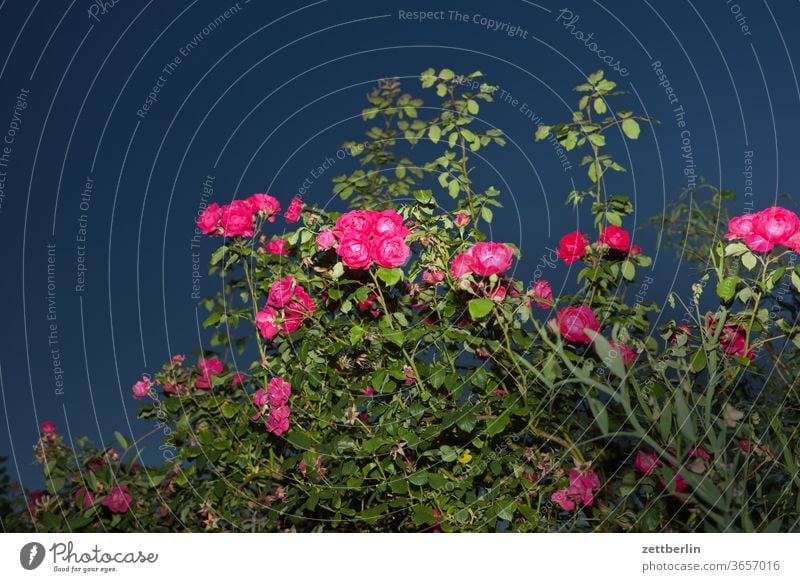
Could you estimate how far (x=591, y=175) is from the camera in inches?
109

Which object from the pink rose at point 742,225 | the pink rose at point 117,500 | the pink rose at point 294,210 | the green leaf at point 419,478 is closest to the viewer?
the green leaf at point 419,478

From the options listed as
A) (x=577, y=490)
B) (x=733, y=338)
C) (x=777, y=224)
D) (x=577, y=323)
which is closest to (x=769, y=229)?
(x=777, y=224)

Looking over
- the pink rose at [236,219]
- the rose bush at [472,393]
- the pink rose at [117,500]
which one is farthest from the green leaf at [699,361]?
the pink rose at [117,500]

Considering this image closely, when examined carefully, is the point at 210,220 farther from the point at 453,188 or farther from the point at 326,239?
the point at 453,188

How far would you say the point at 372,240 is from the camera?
97.1 inches

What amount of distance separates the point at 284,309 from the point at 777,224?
1.53 meters

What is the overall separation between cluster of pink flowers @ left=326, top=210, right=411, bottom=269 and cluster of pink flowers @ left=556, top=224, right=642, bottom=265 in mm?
625

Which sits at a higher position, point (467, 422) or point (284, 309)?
point (284, 309)

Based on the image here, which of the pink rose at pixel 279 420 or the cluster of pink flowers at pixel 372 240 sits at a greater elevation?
the cluster of pink flowers at pixel 372 240

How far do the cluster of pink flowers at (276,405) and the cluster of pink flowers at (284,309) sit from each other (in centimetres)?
17

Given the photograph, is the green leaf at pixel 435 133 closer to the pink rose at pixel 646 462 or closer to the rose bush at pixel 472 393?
the rose bush at pixel 472 393

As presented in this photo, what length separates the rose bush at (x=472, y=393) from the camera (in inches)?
98.6

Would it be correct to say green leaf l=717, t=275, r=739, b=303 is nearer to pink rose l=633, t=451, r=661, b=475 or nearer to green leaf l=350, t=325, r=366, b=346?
pink rose l=633, t=451, r=661, b=475
